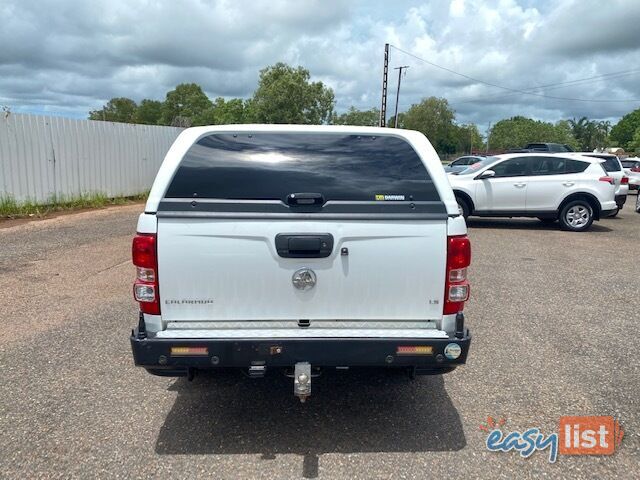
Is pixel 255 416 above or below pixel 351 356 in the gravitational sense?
below

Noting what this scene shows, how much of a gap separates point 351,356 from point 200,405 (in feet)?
4.43

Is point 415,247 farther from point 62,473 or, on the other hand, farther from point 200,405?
point 62,473

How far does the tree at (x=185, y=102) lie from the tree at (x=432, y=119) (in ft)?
121

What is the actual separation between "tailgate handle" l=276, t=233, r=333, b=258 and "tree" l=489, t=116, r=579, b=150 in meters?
99.5

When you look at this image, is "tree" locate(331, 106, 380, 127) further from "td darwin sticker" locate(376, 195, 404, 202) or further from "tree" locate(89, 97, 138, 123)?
"td darwin sticker" locate(376, 195, 404, 202)

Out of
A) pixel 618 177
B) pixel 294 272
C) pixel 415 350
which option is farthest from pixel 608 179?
pixel 294 272

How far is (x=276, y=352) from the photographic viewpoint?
2885 mm

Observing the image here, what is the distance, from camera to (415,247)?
292cm

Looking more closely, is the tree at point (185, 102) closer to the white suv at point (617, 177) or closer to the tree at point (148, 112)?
the tree at point (148, 112)

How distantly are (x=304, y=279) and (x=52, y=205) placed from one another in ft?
41.4

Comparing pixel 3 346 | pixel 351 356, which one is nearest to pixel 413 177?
pixel 351 356

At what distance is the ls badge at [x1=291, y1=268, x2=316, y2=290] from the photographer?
115 inches

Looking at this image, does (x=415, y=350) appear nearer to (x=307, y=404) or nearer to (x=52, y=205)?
(x=307, y=404)

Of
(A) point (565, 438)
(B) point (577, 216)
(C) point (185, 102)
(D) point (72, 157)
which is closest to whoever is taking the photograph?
(A) point (565, 438)
